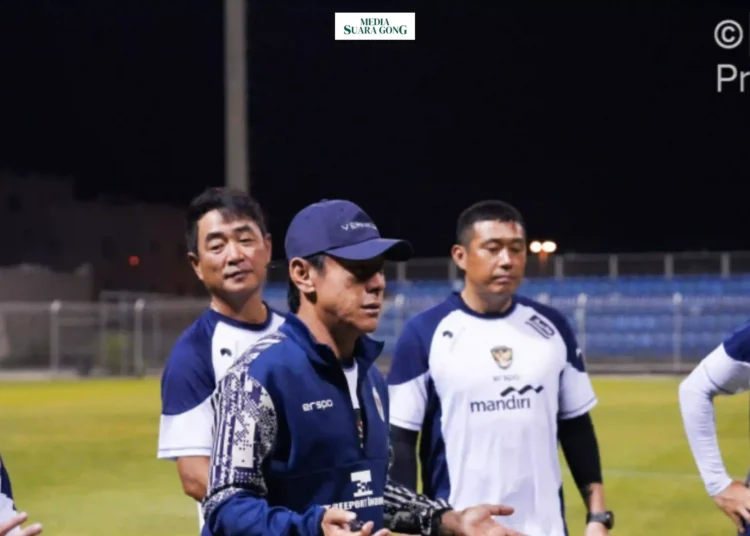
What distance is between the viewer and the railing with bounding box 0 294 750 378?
1289 inches

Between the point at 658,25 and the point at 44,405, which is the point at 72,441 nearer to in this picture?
the point at 44,405

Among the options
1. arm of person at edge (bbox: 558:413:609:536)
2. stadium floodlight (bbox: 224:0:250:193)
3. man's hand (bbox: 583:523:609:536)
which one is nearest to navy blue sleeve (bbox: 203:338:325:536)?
man's hand (bbox: 583:523:609:536)

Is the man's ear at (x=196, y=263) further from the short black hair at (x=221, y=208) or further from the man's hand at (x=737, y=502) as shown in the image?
the man's hand at (x=737, y=502)

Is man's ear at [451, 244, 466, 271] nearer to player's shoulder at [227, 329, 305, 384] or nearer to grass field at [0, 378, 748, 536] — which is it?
player's shoulder at [227, 329, 305, 384]

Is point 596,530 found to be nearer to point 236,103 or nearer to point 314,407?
point 314,407

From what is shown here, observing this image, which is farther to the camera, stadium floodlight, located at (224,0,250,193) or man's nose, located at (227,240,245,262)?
stadium floodlight, located at (224,0,250,193)

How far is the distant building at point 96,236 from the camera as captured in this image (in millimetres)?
50969

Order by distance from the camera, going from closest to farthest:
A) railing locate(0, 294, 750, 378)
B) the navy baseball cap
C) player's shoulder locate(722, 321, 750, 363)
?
the navy baseball cap
player's shoulder locate(722, 321, 750, 363)
railing locate(0, 294, 750, 378)

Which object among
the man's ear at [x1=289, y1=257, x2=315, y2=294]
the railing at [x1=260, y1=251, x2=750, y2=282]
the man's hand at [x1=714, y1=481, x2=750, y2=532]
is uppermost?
the man's ear at [x1=289, y1=257, x2=315, y2=294]

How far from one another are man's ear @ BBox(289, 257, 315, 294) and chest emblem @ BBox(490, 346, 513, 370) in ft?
6.77

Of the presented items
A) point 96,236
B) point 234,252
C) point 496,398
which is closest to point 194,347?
point 234,252

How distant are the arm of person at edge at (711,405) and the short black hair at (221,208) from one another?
1.72 m

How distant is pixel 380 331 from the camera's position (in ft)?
120

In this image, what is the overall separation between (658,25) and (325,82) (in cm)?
1253
